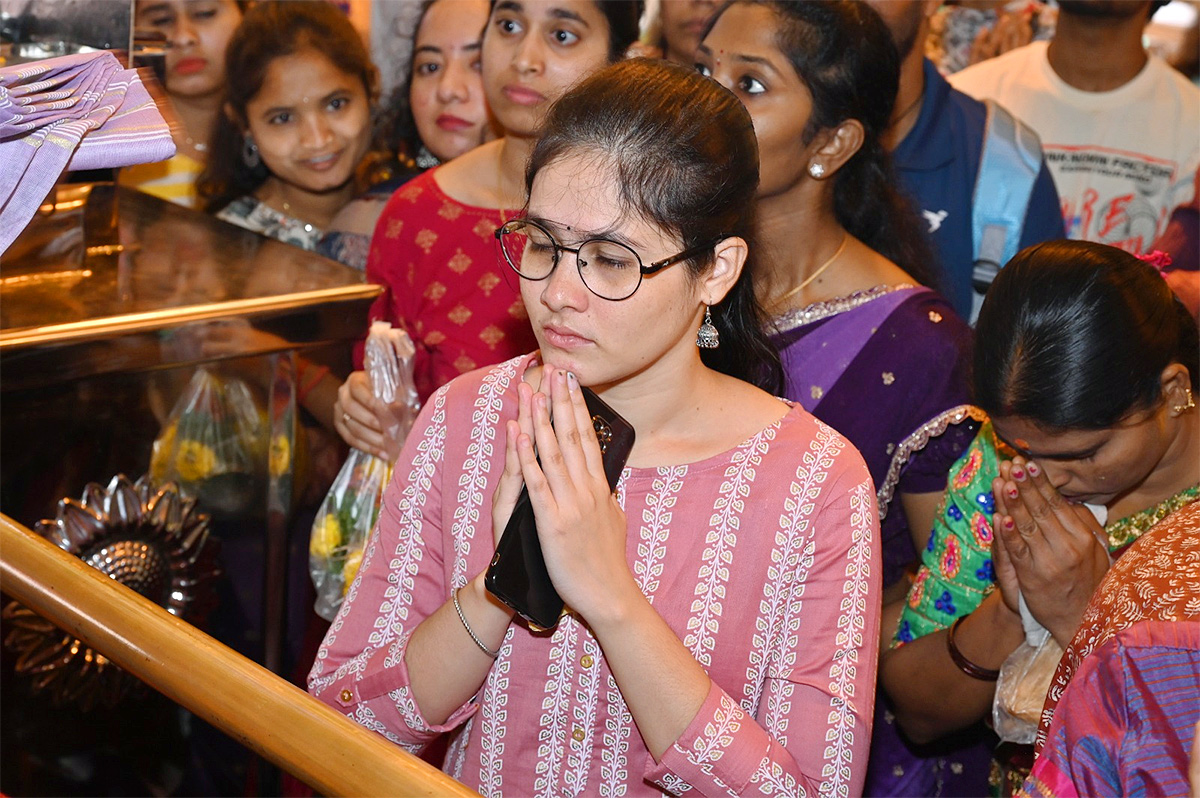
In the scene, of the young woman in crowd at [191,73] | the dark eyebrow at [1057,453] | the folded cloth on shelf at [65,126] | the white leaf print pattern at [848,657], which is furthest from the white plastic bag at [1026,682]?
the young woman in crowd at [191,73]

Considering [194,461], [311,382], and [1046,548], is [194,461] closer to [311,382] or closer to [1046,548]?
[311,382]

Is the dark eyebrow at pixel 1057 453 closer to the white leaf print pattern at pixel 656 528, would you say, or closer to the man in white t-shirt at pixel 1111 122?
the white leaf print pattern at pixel 656 528

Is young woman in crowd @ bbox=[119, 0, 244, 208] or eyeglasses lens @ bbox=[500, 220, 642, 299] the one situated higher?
eyeglasses lens @ bbox=[500, 220, 642, 299]

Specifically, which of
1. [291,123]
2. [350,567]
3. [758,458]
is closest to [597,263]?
[758,458]

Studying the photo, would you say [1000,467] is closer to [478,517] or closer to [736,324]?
[736,324]

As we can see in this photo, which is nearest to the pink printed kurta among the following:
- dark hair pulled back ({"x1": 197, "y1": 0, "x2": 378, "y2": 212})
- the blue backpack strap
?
the blue backpack strap

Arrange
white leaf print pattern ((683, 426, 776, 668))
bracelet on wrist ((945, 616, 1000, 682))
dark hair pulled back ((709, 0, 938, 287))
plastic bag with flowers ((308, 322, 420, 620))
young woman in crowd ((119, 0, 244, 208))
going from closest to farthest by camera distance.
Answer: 1. white leaf print pattern ((683, 426, 776, 668))
2. bracelet on wrist ((945, 616, 1000, 682))
3. dark hair pulled back ((709, 0, 938, 287))
4. plastic bag with flowers ((308, 322, 420, 620))
5. young woman in crowd ((119, 0, 244, 208))

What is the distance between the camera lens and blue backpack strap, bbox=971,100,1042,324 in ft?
8.22

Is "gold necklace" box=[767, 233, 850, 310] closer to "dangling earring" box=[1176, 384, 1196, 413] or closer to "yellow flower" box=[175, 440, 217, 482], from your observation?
"dangling earring" box=[1176, 384, 1196, 413]

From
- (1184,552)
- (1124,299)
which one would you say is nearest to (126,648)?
(1184,552)

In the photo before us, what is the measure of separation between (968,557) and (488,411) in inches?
28.9

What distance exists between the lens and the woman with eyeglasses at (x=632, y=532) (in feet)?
3.83

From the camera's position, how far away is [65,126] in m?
1.19

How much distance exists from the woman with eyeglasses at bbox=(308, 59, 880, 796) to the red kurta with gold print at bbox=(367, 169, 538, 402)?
754mm
